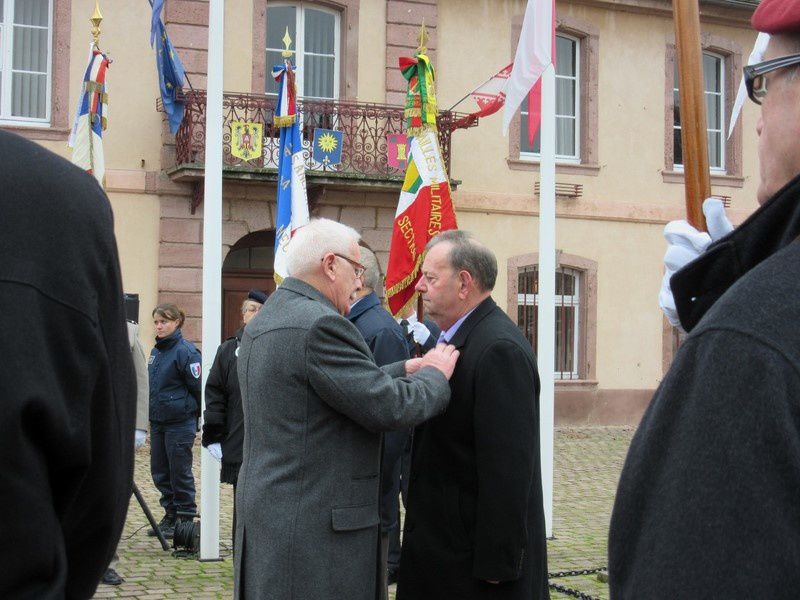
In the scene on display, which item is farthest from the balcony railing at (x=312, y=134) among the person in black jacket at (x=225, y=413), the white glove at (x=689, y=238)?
the white glove at (x=689, y=238)

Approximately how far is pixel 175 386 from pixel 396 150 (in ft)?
30.7

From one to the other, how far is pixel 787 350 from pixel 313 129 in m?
16.8

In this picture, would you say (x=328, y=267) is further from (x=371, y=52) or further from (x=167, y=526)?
(x=371, y=52)

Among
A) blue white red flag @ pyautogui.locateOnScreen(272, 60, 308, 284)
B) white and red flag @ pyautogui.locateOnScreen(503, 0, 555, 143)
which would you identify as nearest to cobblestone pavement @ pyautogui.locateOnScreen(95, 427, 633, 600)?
blue white red flag @ pyautogui.locateOnScreen(272, 60, 308, 284)

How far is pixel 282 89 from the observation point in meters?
9.95

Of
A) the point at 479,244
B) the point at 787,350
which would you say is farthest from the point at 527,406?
the point at 787,350

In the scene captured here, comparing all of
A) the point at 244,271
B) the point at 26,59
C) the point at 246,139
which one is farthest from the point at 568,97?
the point at 26,59

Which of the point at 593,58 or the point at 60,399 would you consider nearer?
the point at 60,399

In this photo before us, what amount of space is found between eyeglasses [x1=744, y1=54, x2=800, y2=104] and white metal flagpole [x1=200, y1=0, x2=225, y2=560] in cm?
664

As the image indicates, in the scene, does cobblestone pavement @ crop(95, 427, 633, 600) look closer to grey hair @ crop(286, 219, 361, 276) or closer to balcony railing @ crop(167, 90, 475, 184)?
→ grey hair @ crop(286, 219, 361, 276)

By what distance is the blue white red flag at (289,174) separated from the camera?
31.3ft

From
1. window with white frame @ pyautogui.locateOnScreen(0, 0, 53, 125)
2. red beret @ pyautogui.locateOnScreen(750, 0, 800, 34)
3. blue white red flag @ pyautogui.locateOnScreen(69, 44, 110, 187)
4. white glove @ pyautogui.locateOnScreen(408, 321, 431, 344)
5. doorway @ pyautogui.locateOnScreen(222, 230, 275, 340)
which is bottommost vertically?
white glove @ pyautogui.locateOnScreen(408, 321, 431, 344)

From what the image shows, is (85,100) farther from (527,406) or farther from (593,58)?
(593,58)

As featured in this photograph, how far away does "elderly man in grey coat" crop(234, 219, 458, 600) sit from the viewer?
370 centimetres
